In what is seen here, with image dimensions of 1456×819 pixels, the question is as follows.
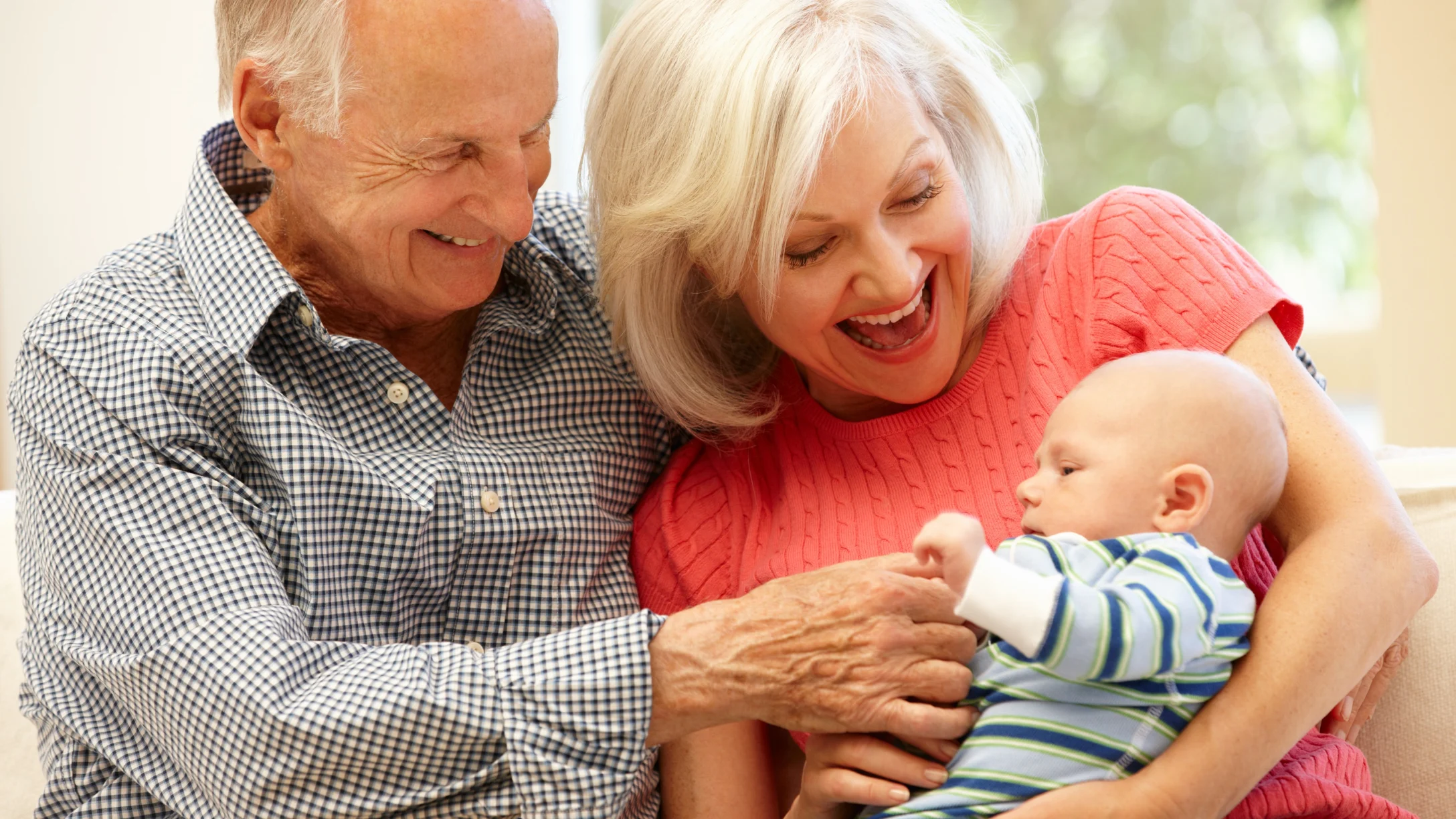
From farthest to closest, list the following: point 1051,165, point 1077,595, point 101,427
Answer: point 1051,165, point 101,427, point 1077,595

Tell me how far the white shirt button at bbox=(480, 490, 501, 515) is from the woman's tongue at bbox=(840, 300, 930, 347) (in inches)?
20.4

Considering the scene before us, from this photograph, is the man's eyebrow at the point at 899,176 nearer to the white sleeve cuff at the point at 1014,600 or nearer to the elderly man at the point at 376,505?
the elderly man at the point at 376,505

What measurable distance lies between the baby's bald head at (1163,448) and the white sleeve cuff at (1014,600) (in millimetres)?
200

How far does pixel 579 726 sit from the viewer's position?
1.44 meters

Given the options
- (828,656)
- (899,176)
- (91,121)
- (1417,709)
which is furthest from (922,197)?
(91,121)

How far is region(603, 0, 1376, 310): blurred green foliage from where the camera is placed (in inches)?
201

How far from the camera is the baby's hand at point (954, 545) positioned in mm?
1162

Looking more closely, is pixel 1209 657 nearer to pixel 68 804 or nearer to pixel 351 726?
pixel 351 726

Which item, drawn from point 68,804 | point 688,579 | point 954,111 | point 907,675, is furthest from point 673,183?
point 68,804

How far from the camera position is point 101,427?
61.1 inches

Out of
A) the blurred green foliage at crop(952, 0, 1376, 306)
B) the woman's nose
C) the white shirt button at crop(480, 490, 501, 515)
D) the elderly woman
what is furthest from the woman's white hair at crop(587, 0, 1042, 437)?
the blurred green foliage at crop(952, 0, 1376, 306)

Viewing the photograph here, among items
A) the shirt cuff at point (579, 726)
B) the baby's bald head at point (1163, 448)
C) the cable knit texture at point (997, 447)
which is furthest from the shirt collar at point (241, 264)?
the baby's bald head at point (1163, 448)

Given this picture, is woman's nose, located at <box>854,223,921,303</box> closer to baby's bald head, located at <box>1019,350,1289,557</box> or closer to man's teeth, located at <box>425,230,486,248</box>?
baby's bald head, located at <box>1019,350,1289,557</box>

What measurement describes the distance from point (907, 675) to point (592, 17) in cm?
323
